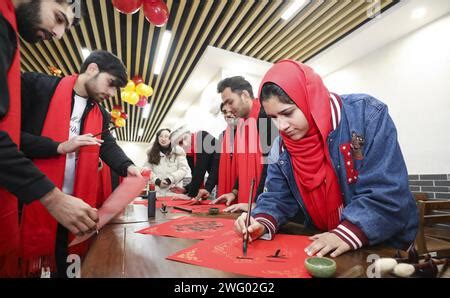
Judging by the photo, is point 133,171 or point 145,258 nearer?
point 145,258

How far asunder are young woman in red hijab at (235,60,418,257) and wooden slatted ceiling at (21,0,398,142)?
2967 mm

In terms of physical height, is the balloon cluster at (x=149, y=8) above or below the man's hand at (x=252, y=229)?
above

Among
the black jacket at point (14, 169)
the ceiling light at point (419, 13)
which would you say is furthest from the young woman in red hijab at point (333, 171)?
the ceiling light at point (419, 13)

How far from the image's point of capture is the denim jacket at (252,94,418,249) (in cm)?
81

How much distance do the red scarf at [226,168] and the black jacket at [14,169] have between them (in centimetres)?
210

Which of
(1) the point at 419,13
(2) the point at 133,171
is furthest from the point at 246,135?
(1) the point at 419,13

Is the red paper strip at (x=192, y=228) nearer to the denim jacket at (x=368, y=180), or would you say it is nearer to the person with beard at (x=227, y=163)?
the denim jacket at (x=368, y=180)

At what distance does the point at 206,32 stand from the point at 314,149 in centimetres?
376

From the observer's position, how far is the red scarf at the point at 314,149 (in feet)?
3.32

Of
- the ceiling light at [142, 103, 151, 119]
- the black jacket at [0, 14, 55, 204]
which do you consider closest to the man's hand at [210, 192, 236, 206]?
the black jacket at [0, 14, 55, 204]

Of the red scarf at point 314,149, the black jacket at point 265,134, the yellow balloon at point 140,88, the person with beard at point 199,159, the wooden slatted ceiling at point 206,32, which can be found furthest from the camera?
the yellow balloon at point 140,88

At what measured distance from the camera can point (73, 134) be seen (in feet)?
5.21

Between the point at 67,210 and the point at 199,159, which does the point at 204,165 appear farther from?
the point at 67,210
